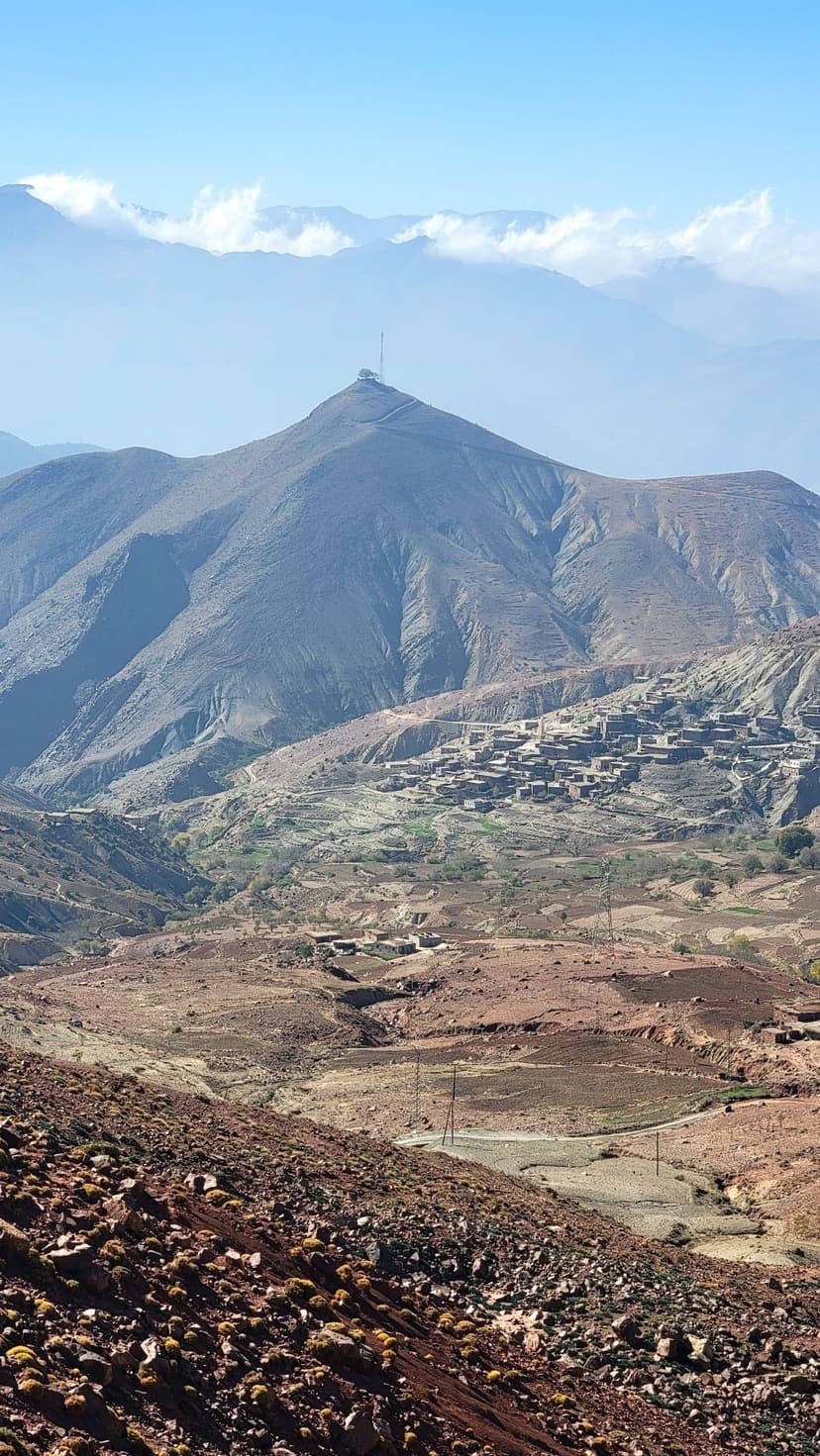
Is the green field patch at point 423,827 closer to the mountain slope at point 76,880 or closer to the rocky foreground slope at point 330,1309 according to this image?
the mountain slope at point 76,880

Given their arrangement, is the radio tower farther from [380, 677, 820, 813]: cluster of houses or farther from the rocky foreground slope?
the rocky foreground slope

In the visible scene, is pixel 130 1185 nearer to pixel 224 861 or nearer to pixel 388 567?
pixel 224 861

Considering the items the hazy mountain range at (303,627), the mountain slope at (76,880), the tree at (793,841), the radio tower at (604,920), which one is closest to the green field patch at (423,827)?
the mountain slope at (76,880)

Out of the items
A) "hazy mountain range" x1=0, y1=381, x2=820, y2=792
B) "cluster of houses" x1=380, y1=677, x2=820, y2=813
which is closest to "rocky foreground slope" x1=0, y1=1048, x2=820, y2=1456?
"cluster of houses" x1=380, y1=677, x2=820, y2=813

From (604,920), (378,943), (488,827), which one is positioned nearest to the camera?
(378,943)

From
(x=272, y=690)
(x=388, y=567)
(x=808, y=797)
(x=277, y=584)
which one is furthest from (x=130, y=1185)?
(x=388, y=567)

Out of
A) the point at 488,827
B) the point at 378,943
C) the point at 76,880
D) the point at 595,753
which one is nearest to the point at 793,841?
the point at 488,827

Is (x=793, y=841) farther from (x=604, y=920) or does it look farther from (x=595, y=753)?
(x=595, y=753)
